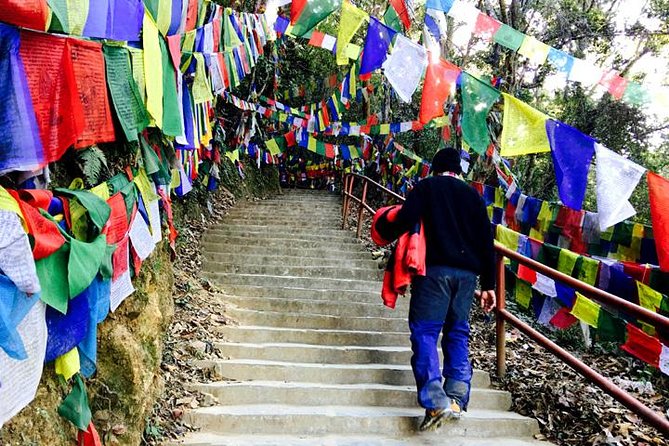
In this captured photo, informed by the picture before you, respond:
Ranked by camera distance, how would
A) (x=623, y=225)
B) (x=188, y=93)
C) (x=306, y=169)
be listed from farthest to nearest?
(x=306, y=169) → (x=623, y=225) → (x=188, y=93)

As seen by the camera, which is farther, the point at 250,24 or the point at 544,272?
the point at 250,24

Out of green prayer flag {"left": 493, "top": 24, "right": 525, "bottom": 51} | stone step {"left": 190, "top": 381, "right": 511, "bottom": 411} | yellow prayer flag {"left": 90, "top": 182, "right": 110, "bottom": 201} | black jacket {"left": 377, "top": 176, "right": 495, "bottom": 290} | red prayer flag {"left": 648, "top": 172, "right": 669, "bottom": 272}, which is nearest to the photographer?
yellow prayer flag {"left": 90, "top": 182, "right": 110, "bottom": 201}

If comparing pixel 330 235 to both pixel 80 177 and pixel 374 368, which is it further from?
pixel 80 177

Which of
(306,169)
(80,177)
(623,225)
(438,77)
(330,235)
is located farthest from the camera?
(306,169)

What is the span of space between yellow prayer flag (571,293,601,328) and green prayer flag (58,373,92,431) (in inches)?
133

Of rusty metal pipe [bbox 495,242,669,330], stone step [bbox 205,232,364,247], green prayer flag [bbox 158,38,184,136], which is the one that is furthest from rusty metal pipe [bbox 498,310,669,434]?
stone step [bbox 205,232,364,247]

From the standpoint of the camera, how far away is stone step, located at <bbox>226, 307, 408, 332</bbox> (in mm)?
4918

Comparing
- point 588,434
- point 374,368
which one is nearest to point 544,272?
point 588,434

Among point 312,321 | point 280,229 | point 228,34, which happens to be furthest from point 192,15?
point 280,229

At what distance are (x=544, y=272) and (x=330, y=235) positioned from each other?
17.2 ft

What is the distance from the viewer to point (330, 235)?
27.7 feet

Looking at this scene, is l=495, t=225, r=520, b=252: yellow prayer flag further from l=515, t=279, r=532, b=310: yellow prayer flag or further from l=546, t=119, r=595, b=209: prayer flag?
l=546, t=119, r=595, b=209: prayer flag

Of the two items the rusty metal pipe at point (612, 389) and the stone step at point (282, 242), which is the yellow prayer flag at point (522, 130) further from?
the stone step at point (282, 242)

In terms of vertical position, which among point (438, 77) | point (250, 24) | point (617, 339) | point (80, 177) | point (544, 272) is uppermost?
point (250, 24)
